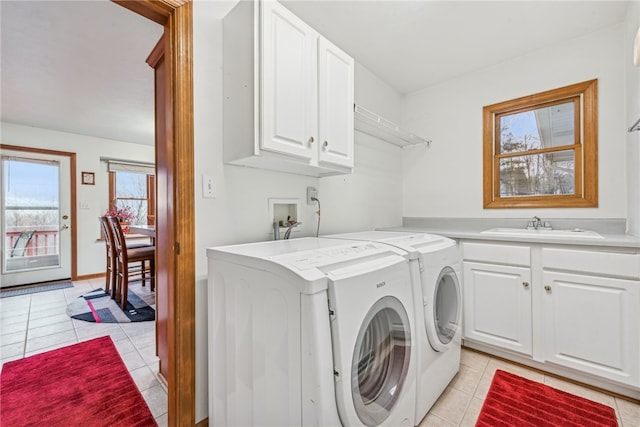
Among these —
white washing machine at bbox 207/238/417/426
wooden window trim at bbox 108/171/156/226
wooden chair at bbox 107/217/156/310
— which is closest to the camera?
white washing machine at bbox 207/238/417/426

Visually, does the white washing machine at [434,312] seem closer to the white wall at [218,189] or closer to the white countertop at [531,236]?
the white countertop at [531,236]

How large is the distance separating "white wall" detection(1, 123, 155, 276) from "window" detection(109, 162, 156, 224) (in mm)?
126

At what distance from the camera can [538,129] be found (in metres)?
2.37

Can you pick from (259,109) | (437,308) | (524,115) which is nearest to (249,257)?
(259,109)

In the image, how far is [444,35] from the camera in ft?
6.87

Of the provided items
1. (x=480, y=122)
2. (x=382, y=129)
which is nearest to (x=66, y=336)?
(x=382, y=129)

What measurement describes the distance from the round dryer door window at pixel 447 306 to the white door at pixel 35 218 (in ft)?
16.9

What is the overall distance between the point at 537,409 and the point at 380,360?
107 cm

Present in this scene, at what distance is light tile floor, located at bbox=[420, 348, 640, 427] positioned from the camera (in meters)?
1.41

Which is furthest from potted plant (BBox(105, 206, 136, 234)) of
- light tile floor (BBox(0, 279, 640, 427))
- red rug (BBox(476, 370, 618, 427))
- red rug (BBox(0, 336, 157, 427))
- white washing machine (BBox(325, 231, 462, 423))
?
red rug (BBox(476, 370, 618, 427))

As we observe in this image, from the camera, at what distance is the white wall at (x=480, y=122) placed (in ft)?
6.65

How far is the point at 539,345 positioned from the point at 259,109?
2184mm

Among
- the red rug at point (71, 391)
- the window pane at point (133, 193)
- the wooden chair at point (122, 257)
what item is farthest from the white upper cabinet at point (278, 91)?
the window pane at point (133, 193)

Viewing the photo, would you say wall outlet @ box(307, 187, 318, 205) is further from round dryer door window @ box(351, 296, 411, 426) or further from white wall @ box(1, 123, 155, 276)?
white wall @ box(1, 123, 155, 276)
